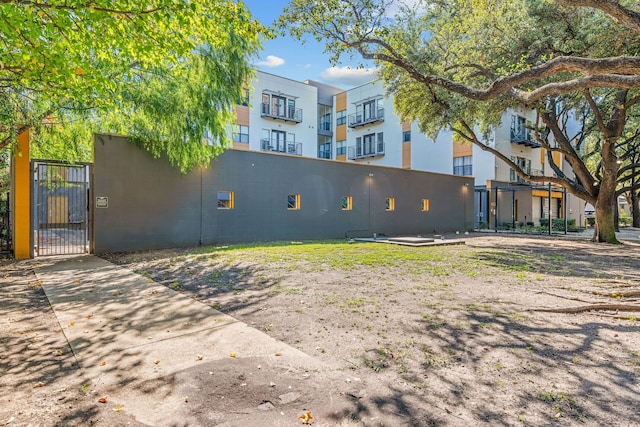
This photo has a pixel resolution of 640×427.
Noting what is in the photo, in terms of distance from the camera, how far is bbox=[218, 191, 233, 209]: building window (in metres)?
13.9

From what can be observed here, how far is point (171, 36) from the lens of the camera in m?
6.75

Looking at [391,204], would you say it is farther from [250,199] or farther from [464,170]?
[464,170]

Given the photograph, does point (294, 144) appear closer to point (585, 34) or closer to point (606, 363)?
point (585, 34)

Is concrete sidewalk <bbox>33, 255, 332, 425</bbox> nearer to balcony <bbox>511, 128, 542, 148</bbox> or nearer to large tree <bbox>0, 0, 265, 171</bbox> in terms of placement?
large tree <bbox>0, 0, 265, 171</bbox>

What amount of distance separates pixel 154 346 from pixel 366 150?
96.7ft

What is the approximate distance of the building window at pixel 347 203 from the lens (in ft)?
56.4

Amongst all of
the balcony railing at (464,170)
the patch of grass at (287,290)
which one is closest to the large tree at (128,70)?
the patch of grass at (287,290)

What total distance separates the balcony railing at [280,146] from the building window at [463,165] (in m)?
12.2

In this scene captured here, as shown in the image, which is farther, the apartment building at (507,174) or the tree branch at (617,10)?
the apartment building at (507,174)

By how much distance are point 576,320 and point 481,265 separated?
4.65 metres

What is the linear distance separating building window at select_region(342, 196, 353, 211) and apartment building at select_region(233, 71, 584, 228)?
36.7 feet

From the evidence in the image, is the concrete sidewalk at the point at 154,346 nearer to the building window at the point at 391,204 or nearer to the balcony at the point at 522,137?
the building window at the point at 391,204

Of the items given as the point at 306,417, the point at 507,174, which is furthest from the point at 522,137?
the point at 306,417

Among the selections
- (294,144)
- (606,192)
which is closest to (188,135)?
(606,192)
